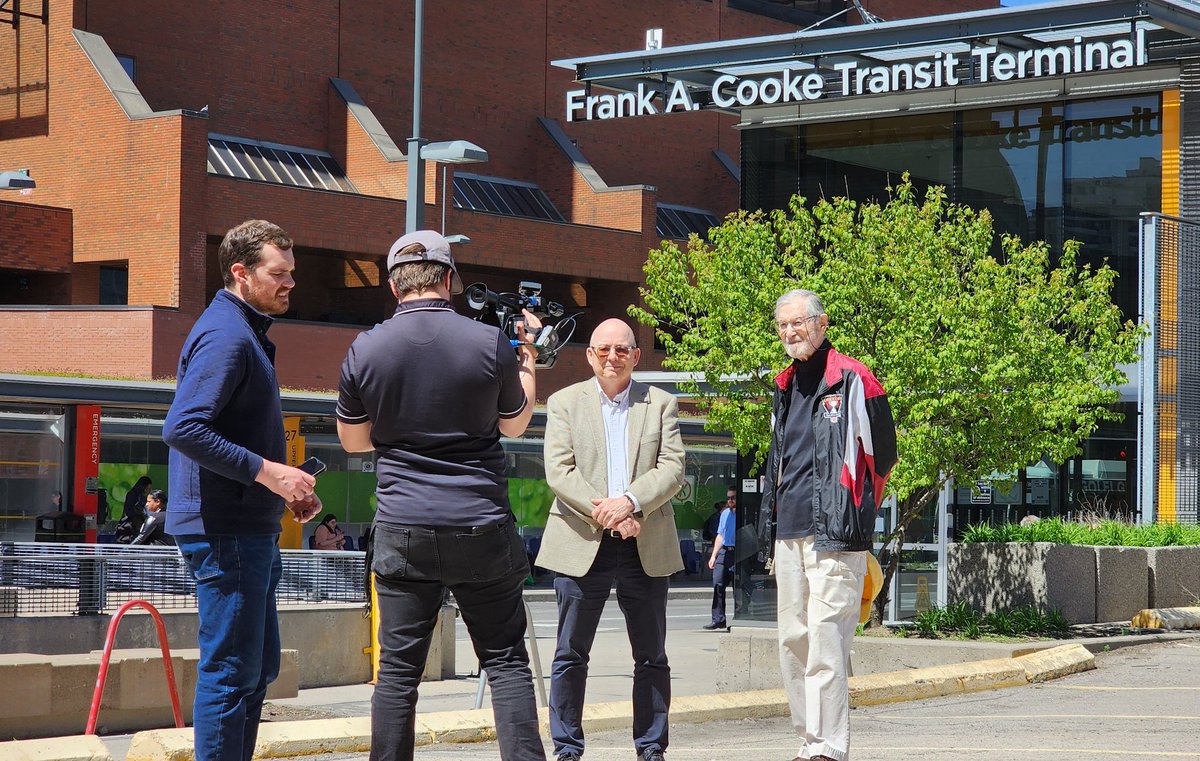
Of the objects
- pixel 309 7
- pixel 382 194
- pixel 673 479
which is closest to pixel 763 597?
pixel 673 479

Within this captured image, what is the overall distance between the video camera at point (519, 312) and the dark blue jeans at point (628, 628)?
105 cm

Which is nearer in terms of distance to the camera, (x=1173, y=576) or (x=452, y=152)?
(x=1173, y=576)

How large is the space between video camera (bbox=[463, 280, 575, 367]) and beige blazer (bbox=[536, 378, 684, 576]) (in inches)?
24.5

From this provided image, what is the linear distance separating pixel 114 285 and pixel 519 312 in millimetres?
34088

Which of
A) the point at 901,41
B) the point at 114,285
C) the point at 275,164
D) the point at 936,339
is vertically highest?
the point at 275,164

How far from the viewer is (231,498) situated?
5195 millimetres

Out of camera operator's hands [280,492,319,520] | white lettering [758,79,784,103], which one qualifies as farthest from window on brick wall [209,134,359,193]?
camera operator's hands [280,492,319,520]

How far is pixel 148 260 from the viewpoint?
36438mm

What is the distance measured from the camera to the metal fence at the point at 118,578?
497 inches

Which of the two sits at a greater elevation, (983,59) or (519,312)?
(983,59)

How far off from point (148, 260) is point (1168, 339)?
2449 centimetres

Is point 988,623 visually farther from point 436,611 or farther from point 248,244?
point 248,244

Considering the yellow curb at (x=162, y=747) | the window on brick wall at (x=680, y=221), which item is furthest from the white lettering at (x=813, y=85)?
the window on brick wall at (x=680, y=221)

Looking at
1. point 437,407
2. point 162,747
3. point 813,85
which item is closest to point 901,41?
point 813,85
